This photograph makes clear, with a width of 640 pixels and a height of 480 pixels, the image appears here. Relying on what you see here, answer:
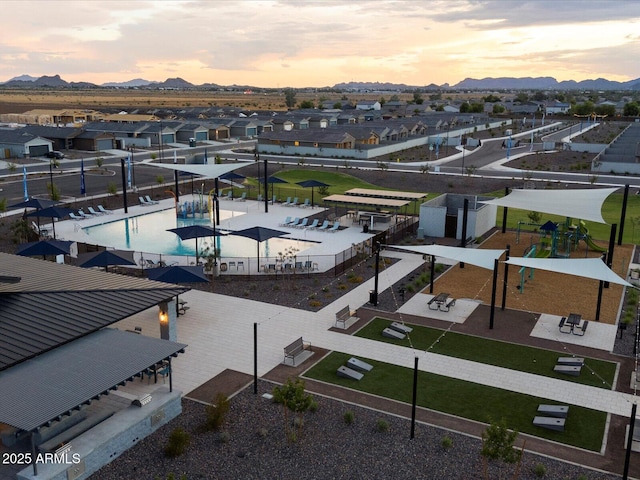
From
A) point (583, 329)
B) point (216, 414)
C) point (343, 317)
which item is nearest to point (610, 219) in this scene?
point (583, 329)

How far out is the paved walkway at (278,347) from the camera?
18.3 m

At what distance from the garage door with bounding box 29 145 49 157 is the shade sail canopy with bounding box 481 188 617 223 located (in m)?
65.1

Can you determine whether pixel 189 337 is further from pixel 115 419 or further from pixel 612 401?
→ pixel 612 401

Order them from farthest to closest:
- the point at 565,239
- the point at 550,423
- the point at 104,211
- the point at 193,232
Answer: the point at 104,211
the point at 565,239
the point at 193,232
the point at 550,423

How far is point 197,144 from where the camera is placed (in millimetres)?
94938

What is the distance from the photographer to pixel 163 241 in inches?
1453

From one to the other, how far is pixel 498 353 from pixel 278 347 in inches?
317

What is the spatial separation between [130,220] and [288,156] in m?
41.8

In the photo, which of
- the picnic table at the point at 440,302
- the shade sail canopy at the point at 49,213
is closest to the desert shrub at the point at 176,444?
the picnic table at the point at 440,302

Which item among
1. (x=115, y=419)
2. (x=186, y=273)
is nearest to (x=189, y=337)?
(x=186, y=273)

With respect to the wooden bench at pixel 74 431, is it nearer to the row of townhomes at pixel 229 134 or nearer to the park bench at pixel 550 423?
the park bench at pixel 550 423

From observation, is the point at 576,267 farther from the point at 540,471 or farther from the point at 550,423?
the point at 540,471

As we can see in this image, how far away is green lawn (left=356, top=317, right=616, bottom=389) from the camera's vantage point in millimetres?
19312

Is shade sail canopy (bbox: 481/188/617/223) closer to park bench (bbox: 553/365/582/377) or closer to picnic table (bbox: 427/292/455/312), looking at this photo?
picnic table (bbox: 427/292/455/312)
